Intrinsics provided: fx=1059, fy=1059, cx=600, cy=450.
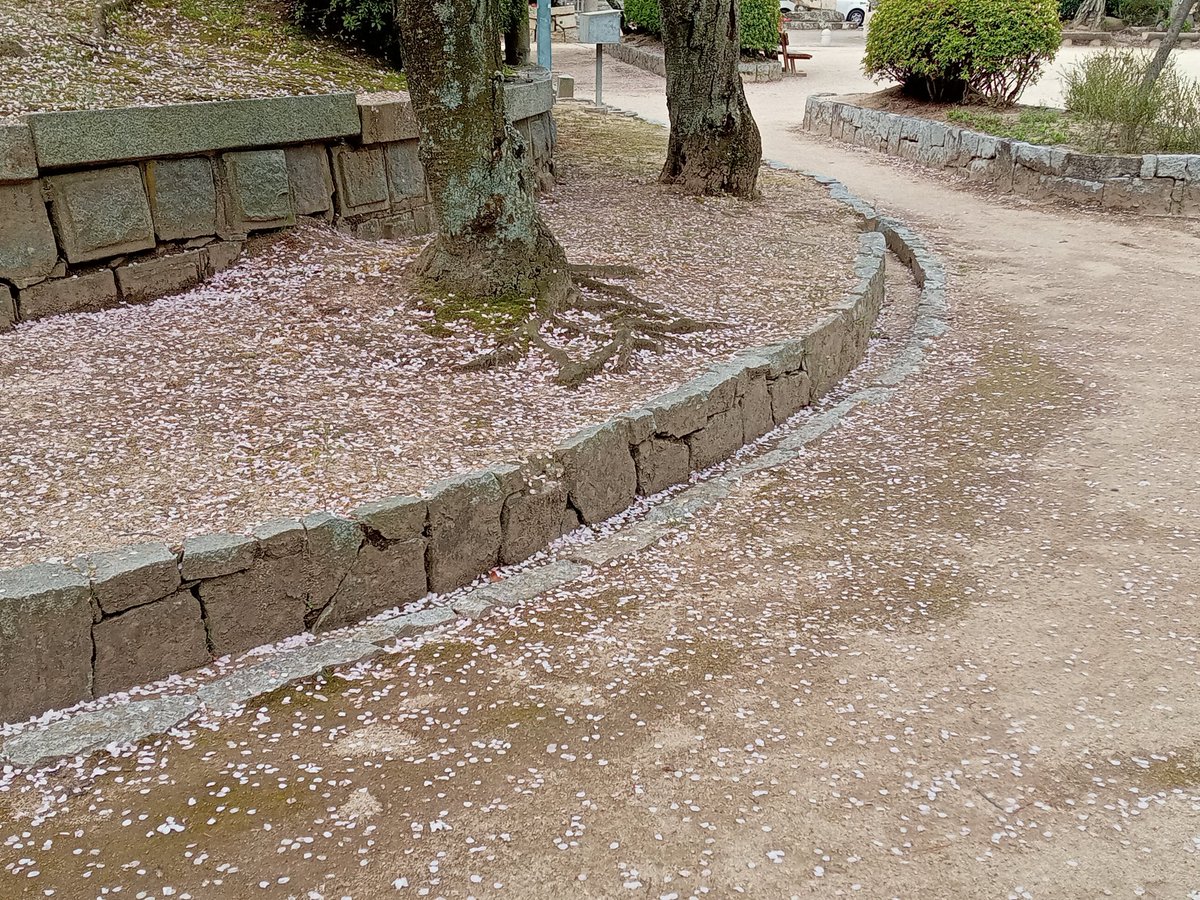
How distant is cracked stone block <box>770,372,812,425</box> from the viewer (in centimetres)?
568

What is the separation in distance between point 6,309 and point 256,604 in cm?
304

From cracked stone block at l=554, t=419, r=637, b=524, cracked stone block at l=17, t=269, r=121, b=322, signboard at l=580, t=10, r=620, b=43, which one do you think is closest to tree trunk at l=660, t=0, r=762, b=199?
cracked stone block at l=17, t=269, r=121, b=322

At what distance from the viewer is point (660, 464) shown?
486 centimetres

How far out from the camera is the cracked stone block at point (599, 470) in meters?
4.36

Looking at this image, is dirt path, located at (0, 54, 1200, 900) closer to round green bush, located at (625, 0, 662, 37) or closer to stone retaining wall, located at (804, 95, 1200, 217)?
stone retaining wall, located at (804, 95, 1200, 217)

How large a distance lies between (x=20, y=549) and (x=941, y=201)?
1058cm

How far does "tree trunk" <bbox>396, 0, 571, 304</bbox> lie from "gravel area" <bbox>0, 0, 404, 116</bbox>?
1857 mm

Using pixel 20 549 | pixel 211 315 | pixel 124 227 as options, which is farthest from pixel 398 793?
pixel 124 227

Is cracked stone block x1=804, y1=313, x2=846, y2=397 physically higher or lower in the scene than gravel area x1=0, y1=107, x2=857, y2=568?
lower

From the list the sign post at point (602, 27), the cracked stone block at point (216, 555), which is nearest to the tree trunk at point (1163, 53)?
the sign post at point (602, 27)

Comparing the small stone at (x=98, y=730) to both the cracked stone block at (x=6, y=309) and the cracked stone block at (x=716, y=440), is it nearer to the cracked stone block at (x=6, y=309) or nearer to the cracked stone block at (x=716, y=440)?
the cracked stone block at (x=716, y=440)

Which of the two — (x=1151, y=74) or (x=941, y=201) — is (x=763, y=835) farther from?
(x=1151, y=74)

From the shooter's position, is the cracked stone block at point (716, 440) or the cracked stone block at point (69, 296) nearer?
the cracked stone block at point (716, 440)

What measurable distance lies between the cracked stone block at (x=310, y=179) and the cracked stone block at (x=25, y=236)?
63.0 inches
